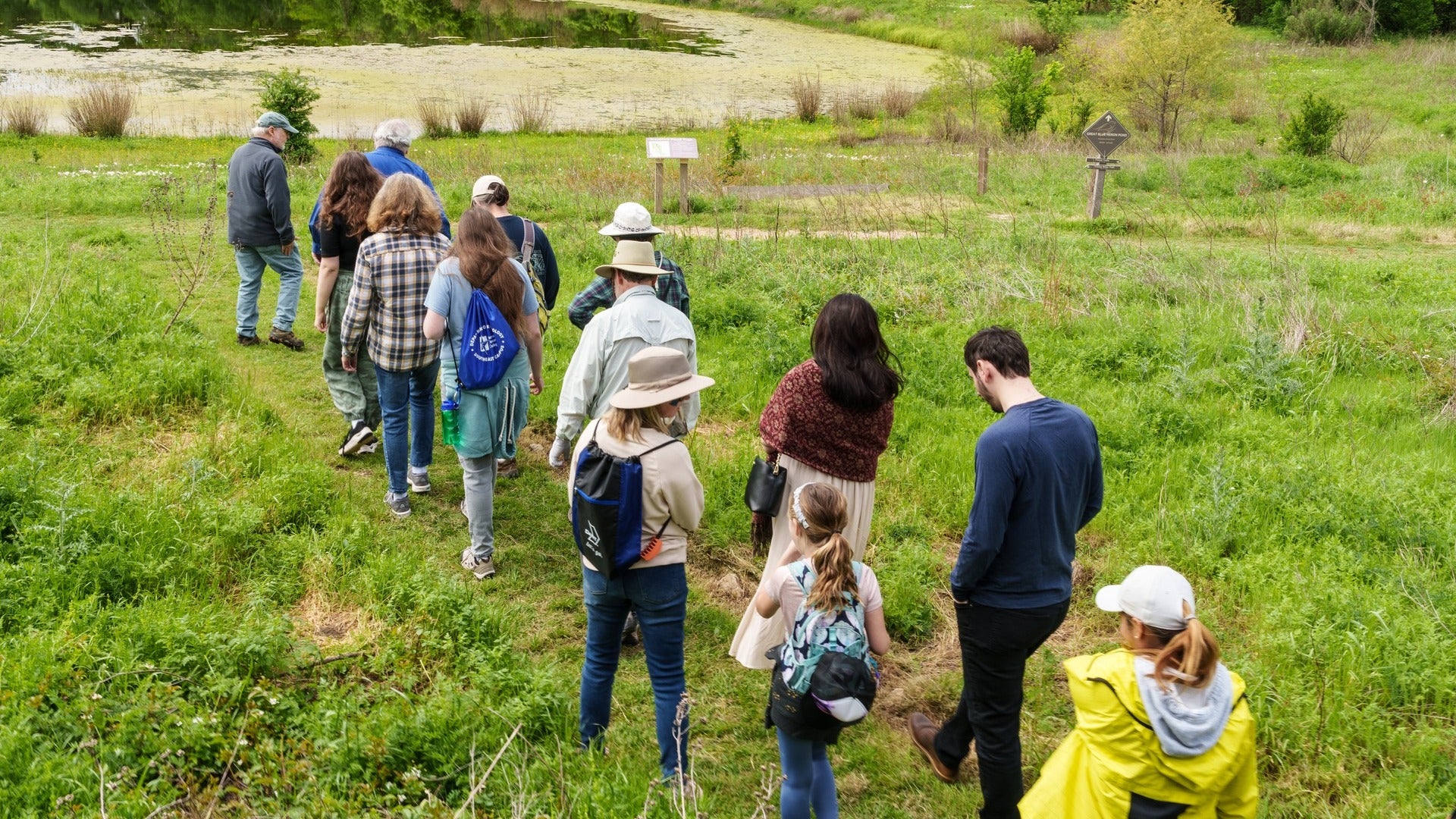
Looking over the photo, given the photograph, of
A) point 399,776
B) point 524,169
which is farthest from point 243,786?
point 524,169

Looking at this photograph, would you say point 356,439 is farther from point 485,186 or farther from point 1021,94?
point 1021,94

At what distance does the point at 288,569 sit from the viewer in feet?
17.0

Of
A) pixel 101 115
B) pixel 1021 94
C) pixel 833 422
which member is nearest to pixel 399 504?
pixel 833 422

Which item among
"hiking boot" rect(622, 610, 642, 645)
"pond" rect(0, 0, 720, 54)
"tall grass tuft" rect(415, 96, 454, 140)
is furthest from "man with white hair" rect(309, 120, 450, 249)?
"pond" rect(0, 0, 720, 54)

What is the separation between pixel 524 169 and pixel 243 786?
49.0 feet

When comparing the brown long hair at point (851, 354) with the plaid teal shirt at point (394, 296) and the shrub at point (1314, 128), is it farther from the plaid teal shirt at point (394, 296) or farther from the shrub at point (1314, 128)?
the shrub at point (1314, 128)

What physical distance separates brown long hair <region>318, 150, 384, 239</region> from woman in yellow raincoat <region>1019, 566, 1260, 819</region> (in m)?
5.03

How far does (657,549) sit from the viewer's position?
3648 millimetres

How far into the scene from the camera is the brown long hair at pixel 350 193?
6328 millimetres

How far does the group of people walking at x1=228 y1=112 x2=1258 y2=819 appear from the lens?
288 centimetres

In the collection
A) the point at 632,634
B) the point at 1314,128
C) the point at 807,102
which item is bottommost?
the point at 632,634

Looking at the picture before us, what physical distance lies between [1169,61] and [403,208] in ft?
78.2

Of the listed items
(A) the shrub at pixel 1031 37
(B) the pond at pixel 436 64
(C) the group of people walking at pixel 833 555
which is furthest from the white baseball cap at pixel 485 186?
(A) the shrub at pixel 1031 37

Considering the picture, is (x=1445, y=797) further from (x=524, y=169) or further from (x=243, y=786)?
(x=524, y=169)
